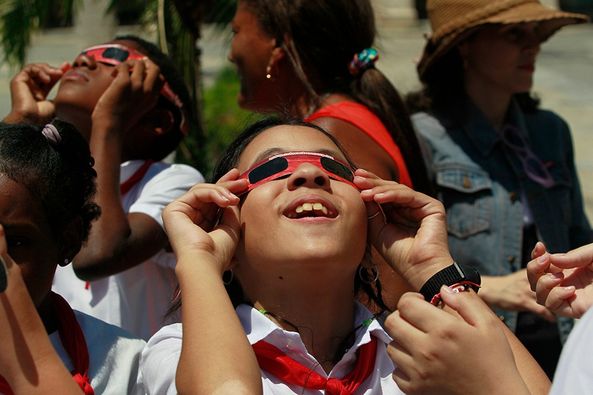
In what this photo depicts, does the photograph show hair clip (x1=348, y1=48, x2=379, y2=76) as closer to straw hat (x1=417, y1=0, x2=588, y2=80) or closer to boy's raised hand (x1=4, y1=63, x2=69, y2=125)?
straw hat (x1=417, y1=0, x2=588, y2=80)

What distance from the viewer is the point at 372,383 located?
254 cm

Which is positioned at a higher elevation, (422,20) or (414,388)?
(414,388)

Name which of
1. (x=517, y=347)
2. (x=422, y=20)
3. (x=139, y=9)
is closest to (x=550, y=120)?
(x=517, y=347)

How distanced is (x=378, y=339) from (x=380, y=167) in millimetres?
935

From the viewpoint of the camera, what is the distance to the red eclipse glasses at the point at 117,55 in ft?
12.7

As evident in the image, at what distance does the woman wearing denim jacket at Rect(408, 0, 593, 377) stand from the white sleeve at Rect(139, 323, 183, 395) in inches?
76.0

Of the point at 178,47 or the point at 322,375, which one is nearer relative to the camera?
the point at 322,375

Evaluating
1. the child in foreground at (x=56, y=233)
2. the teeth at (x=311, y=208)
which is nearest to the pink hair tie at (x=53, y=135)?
the child in foreground at (x=56, y=233)

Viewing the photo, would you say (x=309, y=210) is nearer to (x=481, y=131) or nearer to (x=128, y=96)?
(x=128, y=96)

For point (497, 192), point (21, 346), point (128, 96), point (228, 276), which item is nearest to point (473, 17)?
point (497, 192)

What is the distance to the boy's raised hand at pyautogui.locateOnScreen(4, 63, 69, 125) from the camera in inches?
153

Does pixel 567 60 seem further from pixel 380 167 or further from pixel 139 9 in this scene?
pixel 380 167

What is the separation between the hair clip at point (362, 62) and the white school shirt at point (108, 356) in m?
1.44

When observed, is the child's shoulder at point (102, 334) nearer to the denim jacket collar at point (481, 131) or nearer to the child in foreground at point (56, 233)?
the child in foreground at point (56, 233)
